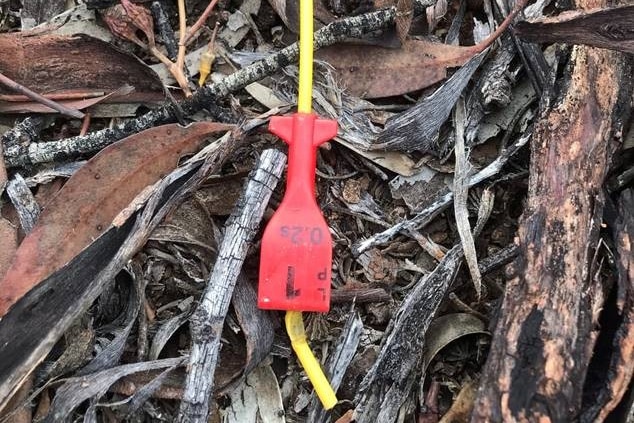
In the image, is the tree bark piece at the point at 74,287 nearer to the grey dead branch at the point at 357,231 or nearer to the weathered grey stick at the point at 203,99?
the grey dead branch at the point at 357,231

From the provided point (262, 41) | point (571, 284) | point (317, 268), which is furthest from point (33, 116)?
point (571, 284)

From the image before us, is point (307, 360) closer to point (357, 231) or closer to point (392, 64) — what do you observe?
point (357, 231)

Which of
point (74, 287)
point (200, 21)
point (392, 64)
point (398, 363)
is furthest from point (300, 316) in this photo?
point (200, 21)

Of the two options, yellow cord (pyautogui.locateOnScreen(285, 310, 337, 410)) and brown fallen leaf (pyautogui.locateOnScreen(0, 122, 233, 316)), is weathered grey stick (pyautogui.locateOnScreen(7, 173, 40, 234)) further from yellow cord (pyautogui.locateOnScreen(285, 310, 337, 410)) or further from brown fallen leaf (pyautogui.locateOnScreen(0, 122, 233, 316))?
yellow cord (pyautogui.locateOnScreen(285, 310, 337, 410))

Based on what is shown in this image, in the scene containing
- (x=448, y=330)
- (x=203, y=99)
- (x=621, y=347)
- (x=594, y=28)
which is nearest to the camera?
(x=621, y=347)

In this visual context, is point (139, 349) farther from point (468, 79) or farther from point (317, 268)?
point (468, 79)
